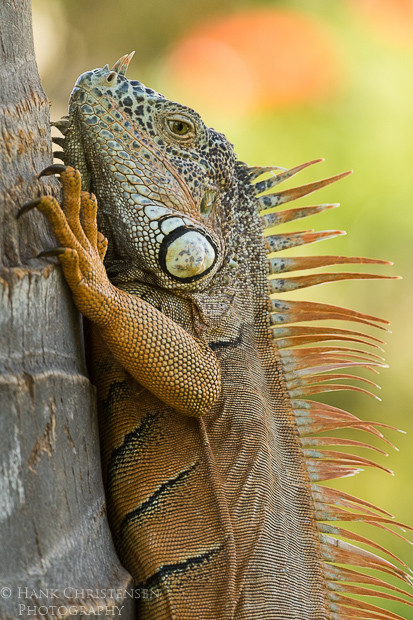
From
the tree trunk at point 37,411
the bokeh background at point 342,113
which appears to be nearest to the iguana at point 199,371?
the tree trunk at point 37,411

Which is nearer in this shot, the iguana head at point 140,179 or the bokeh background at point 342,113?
the iguana head at point 140,179

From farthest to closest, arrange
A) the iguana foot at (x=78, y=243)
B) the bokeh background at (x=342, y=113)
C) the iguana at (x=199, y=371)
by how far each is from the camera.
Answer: the bokeh background at (x=342, y=113)
the iguana at (x=199, y=371)
the iguana foot at (x=78, y=243)

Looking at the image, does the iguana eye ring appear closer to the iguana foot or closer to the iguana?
the iguana

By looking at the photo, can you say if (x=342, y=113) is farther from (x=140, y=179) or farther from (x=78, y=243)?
(x=78, y=243)

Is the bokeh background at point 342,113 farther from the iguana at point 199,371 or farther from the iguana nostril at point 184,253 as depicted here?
the iguana nostril at point 184,253

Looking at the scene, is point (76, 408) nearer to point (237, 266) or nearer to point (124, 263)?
point (124, 263)

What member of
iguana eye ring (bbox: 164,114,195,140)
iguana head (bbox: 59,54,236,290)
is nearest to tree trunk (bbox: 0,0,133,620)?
iguana head (bbox: 59,54,236,290)

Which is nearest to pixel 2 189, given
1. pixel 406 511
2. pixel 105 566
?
pixel 105 566
